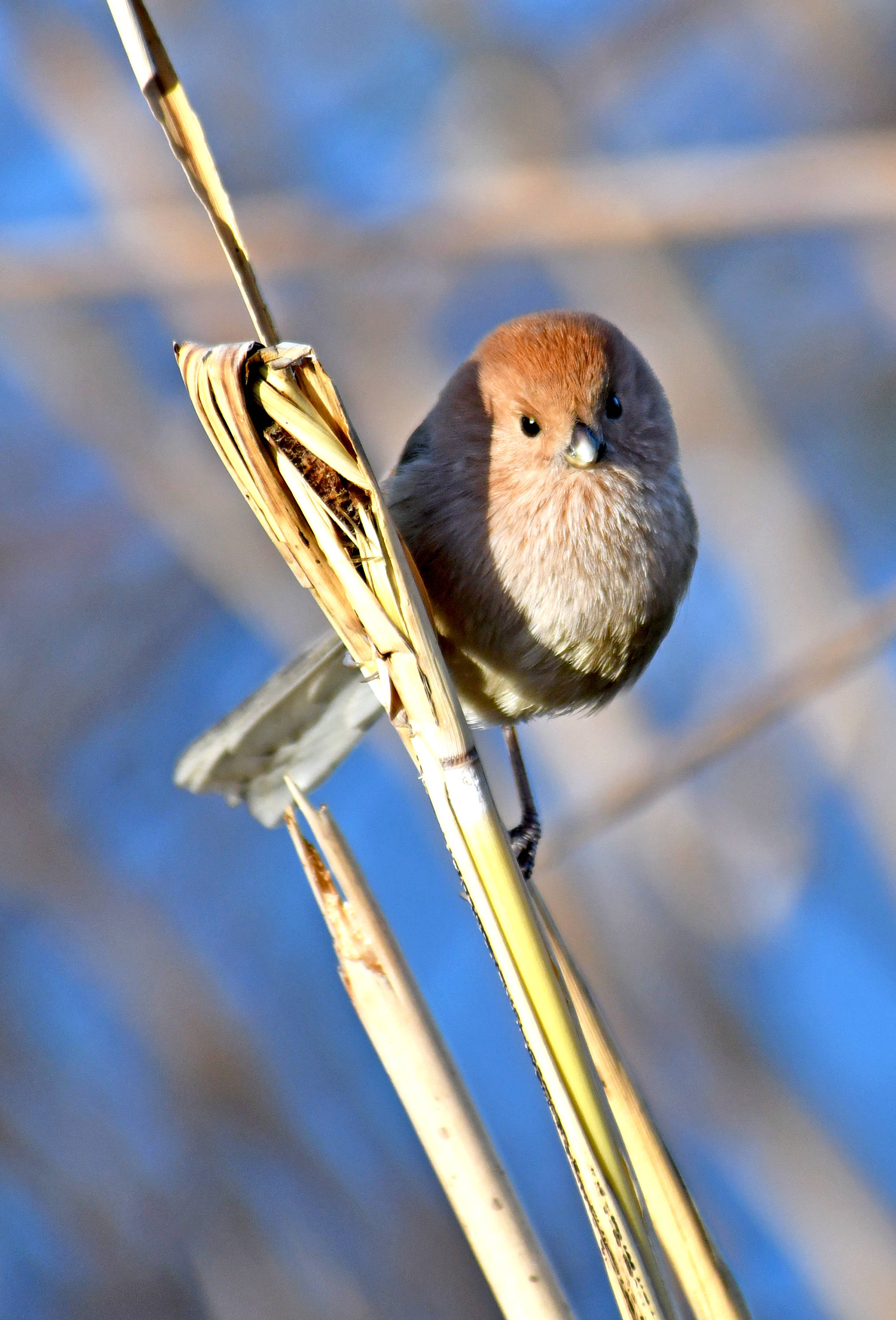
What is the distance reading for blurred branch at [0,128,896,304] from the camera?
187 centimetres

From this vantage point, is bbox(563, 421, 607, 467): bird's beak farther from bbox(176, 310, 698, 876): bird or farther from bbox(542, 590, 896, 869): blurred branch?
bbox(542, 590, 896, 869): blurred branch

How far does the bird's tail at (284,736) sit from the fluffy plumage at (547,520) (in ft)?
0.75

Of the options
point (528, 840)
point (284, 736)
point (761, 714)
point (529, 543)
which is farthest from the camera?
point (528, 840)

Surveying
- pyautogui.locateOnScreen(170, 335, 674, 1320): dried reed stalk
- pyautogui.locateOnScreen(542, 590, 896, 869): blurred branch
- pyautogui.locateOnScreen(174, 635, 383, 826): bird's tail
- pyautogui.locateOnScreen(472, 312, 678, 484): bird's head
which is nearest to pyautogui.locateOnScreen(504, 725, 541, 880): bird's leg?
pyautogui.locateOnScreen(542, 590, 896, 869): blurred branch

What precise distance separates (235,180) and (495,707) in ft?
4.94

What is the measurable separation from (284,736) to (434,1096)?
0.77m

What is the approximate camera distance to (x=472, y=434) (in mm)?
1574

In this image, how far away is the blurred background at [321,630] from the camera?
2.01 metres

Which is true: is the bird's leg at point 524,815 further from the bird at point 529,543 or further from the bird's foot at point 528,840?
the bird at point 529,543

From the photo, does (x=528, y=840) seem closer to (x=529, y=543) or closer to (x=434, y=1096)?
(x=529, y=543)

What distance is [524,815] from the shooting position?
6.66ft

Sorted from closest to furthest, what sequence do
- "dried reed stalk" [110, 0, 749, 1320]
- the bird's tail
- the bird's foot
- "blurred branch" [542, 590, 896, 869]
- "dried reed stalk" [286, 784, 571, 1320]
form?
"dried reed stalk" [110, 0, 749, 1320] → "dried reed stalk" [286, 784, 571, 1320] → the bird's tail → "blurred branch" [542, 590, 896, 869] → the bird's foot

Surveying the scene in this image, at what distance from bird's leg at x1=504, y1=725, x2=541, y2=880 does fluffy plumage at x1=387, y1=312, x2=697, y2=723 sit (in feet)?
1.25

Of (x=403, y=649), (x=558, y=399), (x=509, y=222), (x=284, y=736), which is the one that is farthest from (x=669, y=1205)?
(x=509, y=222)
